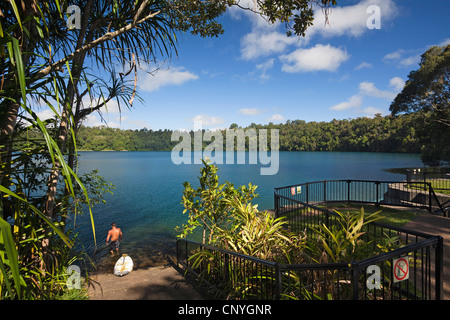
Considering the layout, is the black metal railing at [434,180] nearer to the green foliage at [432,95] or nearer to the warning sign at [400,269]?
the green foliage at [432,95]

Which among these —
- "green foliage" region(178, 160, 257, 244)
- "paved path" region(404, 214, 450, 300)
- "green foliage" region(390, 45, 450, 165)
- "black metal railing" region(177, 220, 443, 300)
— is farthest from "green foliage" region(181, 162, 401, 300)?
"green foliage" region(390, 45, 450, 165)

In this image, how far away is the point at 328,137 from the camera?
10975 cm

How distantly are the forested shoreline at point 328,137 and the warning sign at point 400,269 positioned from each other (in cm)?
7772

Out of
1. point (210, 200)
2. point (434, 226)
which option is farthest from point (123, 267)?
point (434, 226)

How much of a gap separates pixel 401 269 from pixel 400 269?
0.05 ft

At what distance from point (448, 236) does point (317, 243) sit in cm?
469

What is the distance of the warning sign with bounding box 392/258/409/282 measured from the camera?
2650mm

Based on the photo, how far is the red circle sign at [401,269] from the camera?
105 inches

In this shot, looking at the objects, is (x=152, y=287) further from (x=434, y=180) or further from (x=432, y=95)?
(x=432, y=95)

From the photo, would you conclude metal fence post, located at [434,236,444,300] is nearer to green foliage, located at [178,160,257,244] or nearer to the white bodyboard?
green foliage, located at [178,160,257,244]
